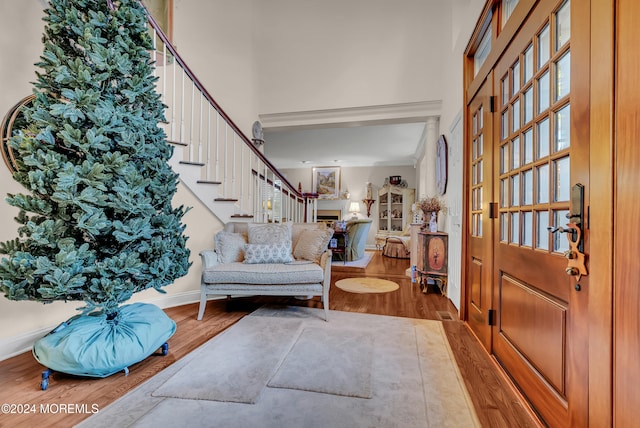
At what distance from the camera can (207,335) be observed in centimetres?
220

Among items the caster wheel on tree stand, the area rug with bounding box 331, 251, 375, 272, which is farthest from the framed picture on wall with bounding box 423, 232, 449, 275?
the caster wheel on tree stand

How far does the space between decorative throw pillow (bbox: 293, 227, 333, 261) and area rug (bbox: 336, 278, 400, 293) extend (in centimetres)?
95

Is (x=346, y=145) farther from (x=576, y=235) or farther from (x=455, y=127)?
(x=576, y=235)

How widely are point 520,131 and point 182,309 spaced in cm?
310

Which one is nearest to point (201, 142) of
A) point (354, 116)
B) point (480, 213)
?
point (354, 116)

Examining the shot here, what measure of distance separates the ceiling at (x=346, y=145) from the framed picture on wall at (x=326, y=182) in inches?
8.6

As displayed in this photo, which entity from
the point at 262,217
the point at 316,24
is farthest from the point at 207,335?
the point at 316,24

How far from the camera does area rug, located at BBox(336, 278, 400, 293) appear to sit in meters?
3.55

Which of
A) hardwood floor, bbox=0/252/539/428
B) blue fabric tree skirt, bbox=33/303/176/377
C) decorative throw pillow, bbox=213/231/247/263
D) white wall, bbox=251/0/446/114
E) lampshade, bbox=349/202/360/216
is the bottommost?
hardwood floor, bbox=0/252/539/428

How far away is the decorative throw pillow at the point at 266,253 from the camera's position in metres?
2.80

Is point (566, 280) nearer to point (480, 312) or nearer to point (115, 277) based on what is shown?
point (480, 312)

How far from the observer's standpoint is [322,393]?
1.46 meters

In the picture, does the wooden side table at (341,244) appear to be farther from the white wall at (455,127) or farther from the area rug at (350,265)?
the white wall at (455,127)

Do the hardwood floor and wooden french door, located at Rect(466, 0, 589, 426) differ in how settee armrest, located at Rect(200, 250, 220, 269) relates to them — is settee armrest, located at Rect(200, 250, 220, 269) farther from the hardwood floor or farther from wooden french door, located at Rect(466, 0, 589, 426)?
wooden french door, located at Rect(466, 0, 589, 426)
